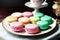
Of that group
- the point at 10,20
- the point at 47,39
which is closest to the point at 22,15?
the point at 10,20

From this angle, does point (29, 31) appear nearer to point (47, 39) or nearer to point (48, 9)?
point (47, 39)

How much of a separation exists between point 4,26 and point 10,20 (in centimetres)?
4

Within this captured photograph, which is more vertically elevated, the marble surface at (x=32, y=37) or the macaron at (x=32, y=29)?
the macaron at (x=32, y=29)

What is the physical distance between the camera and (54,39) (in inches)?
24.7

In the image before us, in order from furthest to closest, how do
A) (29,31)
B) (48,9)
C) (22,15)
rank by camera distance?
(48,9)
(22,15)
(29,31)

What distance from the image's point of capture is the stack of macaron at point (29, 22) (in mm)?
603

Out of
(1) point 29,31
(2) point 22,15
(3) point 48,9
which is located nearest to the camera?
(1) point 29,31

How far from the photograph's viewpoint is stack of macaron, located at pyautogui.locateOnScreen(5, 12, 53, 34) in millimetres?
603

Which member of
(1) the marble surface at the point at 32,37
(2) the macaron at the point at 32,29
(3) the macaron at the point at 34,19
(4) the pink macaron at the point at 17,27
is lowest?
(1) the marble surface at the point at 32,37

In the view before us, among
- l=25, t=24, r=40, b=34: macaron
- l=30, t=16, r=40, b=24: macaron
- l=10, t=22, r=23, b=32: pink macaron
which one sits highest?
l=30, t=16, r=40, b=24: macaron

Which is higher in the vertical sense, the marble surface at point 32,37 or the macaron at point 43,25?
the macaron at point 43,25

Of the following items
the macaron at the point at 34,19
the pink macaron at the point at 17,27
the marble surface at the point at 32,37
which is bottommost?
the marble surface at the point at 32,37

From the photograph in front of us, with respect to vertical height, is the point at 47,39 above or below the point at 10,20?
below

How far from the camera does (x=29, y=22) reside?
682 millimetres
